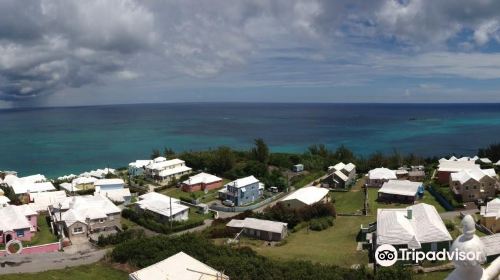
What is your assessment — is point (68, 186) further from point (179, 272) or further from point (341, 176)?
point (179, 272)

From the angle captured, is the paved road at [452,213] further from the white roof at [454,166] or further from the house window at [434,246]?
the white roof at [454,166]

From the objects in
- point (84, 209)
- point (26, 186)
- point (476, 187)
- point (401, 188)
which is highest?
point (476, 187)

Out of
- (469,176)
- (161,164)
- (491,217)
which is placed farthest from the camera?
(161,164)

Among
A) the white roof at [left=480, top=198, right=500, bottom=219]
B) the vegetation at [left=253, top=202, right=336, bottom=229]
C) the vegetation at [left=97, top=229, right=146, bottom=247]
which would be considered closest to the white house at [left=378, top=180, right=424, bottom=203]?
the vegetation at [left=253, top=202, right=336, bottom=229]

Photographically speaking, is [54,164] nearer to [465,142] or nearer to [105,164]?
[105,164]

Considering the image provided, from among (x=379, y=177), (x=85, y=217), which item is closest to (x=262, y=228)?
(x=85, y=217)

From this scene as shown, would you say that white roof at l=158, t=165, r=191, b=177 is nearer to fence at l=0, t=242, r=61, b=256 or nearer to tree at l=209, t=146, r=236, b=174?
tree at l=209, t=146, r=236, b=174
